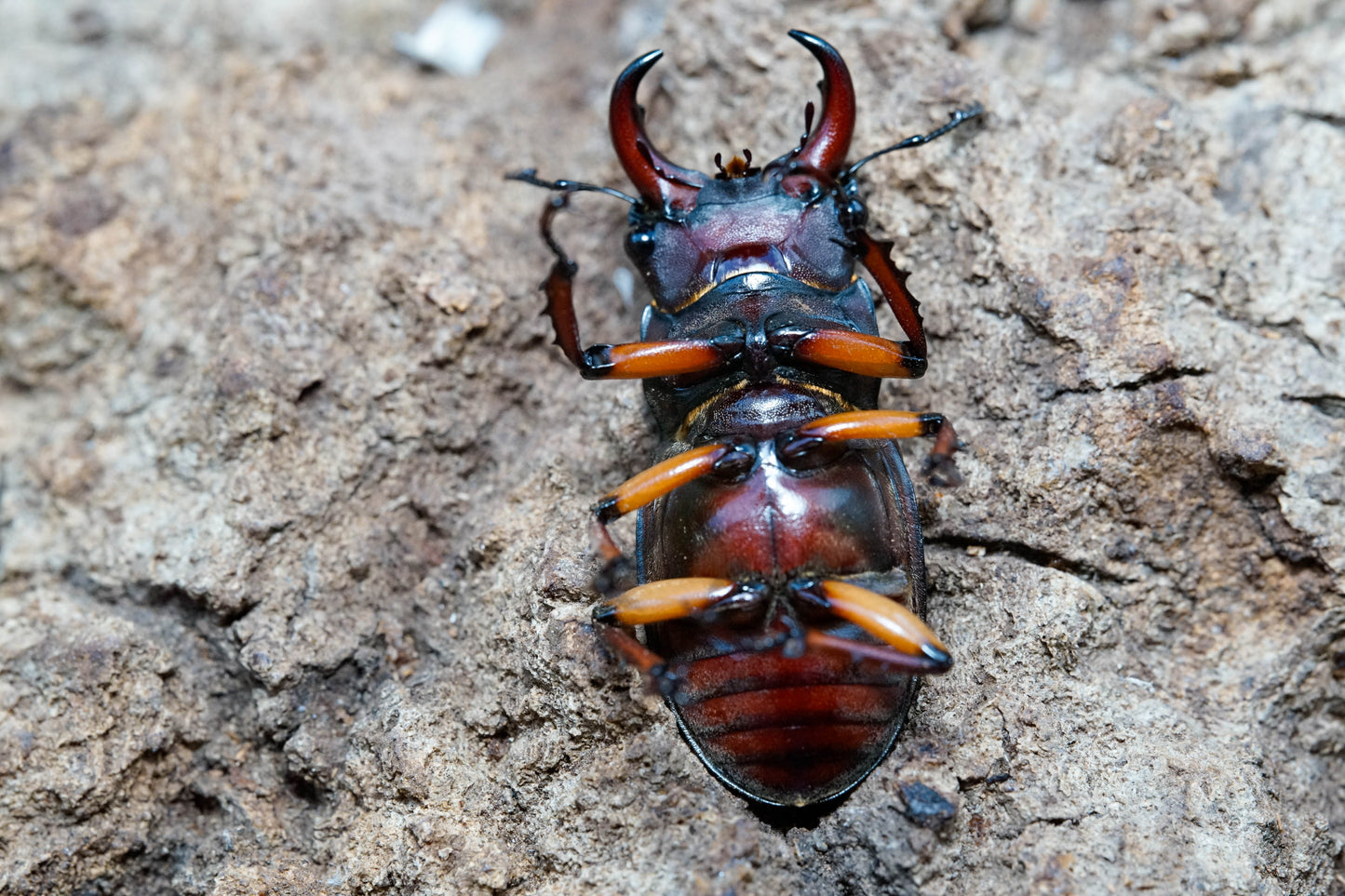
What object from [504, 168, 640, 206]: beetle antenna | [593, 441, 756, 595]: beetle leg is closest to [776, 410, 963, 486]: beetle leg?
[593, 441, 756, 595]: beetle leg

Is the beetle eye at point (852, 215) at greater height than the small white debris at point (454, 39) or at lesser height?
greater

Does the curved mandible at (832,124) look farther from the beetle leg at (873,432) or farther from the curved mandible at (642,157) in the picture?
the beetle leg at (873,432)

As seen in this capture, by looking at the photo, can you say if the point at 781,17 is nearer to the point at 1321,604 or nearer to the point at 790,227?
the point at 790,227

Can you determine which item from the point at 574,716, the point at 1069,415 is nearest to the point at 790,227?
the point at 1069,415

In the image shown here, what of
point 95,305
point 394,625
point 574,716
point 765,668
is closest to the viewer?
point 765,668

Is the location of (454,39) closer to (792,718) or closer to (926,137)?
(926,137)

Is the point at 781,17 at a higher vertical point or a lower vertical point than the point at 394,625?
higher

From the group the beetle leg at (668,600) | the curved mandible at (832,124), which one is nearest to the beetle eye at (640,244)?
the curved mandible at (832,124)

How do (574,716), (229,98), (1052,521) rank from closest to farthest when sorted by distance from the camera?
1. (574,716)
2. (1052,521)
3. (229,98)

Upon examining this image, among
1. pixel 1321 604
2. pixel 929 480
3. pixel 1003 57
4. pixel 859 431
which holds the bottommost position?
pixel 1321 604
